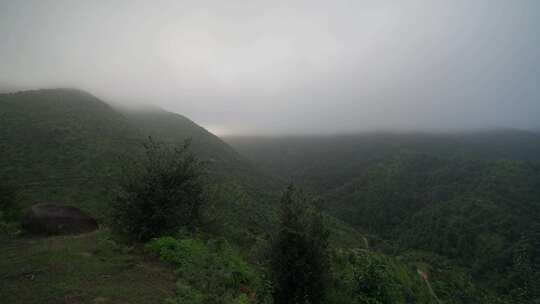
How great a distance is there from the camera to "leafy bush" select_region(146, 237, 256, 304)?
746 centimetres

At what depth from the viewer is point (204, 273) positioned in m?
8.68

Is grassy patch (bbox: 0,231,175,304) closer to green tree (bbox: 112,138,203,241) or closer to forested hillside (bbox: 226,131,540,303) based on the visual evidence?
green tree (bbox: 112,138,203,241)

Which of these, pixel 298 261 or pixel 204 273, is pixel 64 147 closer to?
pixel 204 273

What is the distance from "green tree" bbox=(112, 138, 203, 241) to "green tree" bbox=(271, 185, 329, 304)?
4051 mm

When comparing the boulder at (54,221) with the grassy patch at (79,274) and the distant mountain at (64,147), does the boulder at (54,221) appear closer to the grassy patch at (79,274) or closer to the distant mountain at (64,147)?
the grassy patch at (79,274)

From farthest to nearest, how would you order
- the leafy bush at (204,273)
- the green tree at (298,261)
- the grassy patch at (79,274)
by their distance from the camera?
the green tree at (298,261)
the leafy bush at (204,273)
the grassy patch at (79,274)

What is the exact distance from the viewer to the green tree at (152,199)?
1099cm

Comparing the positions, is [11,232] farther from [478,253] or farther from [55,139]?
[478,253]

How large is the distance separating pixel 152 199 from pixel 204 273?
3748 mm

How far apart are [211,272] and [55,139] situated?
3289 centimetres

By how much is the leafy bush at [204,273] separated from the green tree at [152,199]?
99cm

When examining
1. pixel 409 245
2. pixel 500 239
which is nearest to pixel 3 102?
pixel 409 245

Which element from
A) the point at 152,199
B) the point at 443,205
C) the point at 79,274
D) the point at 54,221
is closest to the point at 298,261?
the point at 152,199

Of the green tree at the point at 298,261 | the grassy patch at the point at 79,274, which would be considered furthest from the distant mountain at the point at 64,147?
the green tree at the point at 298,261
